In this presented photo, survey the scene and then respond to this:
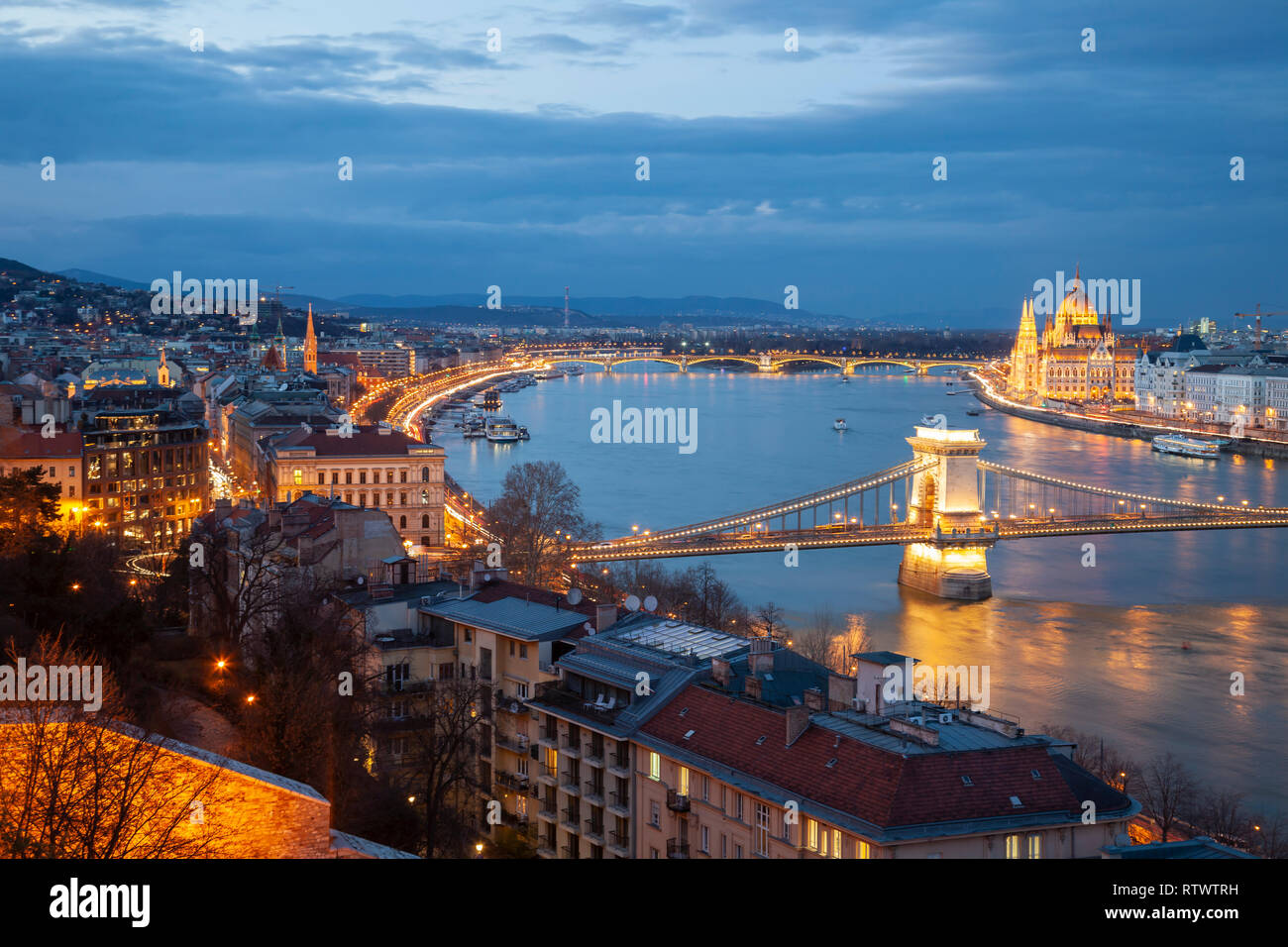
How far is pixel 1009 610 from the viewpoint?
15094 millimetres

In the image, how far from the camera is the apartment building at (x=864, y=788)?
4.84m

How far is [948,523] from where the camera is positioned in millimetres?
16969

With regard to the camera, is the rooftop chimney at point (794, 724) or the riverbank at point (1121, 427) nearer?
the rooftop chimney at point (794, 724)

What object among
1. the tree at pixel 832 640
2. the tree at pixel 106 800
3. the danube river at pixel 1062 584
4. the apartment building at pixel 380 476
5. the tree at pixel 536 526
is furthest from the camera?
the apartment building at pixel 380 476

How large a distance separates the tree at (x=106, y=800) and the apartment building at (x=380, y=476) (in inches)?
481

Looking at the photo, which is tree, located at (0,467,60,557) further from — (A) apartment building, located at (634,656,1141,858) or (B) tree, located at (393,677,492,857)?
(A) apartment building, located at (634,656,1141,858)

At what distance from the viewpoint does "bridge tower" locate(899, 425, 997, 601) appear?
52.5 feet

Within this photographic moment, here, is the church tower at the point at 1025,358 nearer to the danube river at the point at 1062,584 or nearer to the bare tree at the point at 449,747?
the danube river at the point at 1062,584

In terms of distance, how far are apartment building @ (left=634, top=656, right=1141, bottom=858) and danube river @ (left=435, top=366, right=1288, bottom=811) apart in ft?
13.0

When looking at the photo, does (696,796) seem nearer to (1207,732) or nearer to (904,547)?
(1207,732)

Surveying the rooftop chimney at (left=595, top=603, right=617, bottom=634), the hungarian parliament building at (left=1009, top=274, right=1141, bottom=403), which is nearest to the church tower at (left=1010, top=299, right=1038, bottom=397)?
the hungarian parliament building at (left=1009, top=274, right=1141, bottom=403)

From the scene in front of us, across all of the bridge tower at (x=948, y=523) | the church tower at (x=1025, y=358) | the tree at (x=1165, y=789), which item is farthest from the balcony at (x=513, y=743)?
the church tower at (x=1025, y=358)
